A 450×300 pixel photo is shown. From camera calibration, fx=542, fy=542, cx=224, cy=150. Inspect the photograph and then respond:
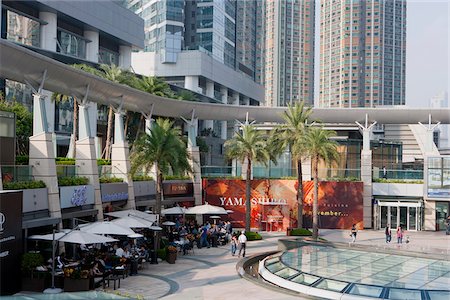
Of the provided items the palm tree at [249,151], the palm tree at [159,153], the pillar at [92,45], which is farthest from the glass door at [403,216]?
the pillar at [92,45]

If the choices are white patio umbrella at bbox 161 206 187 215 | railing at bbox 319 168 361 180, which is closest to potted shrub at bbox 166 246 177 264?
white patio umbrella at bbox 161 206 187 215

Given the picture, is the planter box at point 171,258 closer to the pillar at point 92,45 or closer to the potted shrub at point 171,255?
the potted shrub at point 171,255

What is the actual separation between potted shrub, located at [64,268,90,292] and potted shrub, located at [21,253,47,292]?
0.95m

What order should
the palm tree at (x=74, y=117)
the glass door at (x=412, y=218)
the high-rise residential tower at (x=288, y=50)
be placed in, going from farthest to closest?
the high-rise residential tower at (x=288, y=50) → the glass door at (x=412, y=218) → the palm tree at (x=74, y=117)

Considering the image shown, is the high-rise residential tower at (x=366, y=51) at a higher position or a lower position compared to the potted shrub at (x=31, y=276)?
higher

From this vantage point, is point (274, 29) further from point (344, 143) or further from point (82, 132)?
point (82, 132)

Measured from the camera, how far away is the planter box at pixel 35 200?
23.9m

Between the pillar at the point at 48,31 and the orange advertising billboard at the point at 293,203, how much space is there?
3034 cm

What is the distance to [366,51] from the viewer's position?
191 meters

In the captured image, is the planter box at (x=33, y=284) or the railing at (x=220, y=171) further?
the railing at (x=220, y=171)

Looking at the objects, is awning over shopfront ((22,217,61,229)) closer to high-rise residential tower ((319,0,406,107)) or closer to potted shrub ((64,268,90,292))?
potted shrub ((64,268,90,292))

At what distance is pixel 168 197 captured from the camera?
42344 mm

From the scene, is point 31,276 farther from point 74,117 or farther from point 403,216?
point 403,216

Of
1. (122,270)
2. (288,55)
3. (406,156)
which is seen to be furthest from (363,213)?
(288,55)
